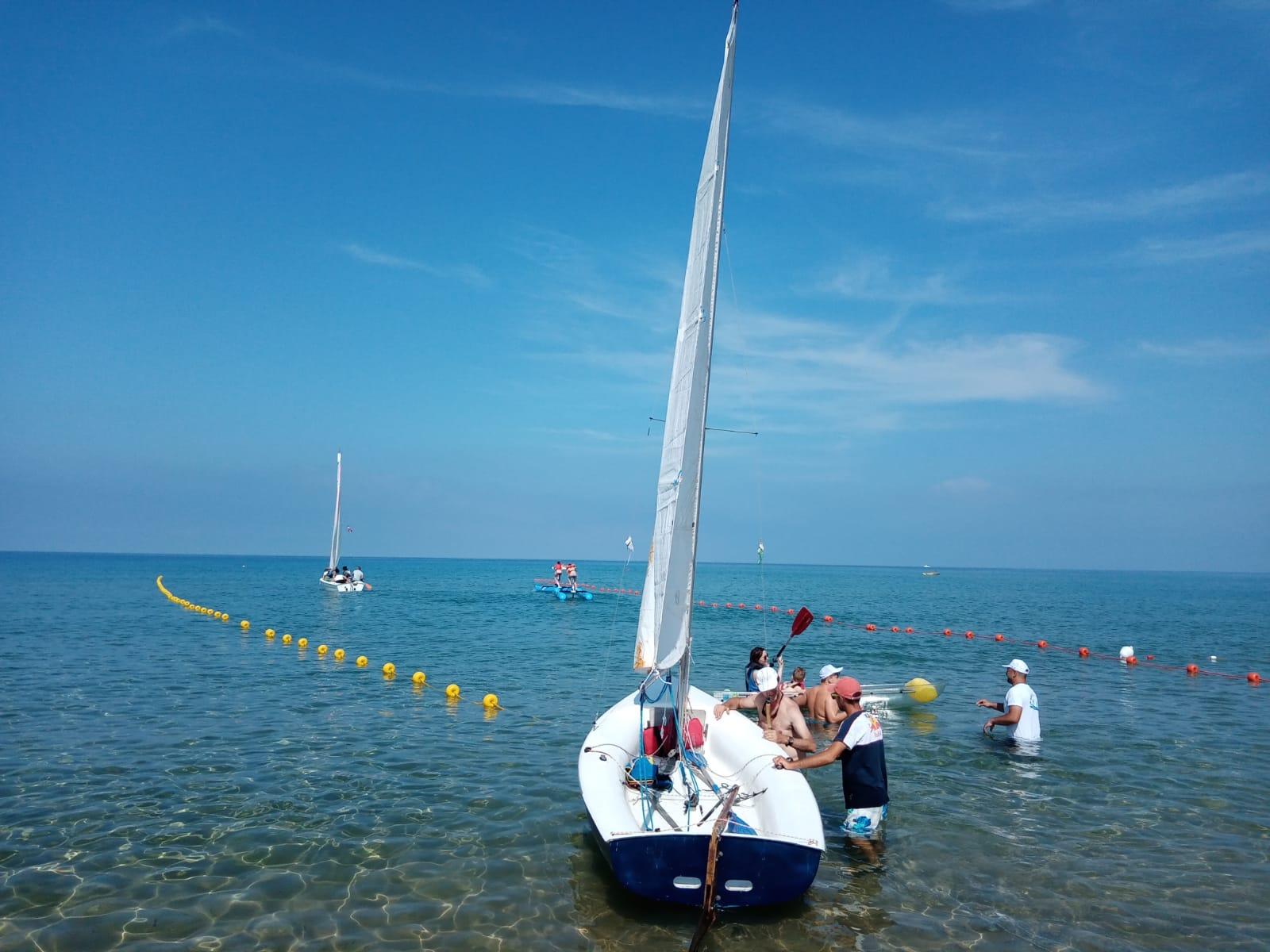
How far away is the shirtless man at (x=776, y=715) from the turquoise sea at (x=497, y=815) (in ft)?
3.49

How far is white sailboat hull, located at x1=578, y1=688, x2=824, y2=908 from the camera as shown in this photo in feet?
23.3

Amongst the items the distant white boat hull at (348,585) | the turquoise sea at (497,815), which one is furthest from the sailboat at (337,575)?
the turquoise sea at (497,815)

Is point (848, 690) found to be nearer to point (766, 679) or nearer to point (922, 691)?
point (766, 679)

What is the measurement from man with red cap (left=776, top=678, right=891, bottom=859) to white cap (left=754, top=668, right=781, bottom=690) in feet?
9.49

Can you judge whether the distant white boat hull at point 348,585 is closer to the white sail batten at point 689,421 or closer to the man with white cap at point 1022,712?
the man with white cap at point 1022,712

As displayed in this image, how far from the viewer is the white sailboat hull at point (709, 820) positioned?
7094 mm

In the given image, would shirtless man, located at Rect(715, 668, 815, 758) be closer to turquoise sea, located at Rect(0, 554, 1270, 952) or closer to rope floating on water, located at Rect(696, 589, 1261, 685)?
turquoise sea, located at Rect(0, 554, 1270, 952)

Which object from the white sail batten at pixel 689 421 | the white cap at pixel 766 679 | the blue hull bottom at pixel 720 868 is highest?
the white sail batten at pixel 689 421

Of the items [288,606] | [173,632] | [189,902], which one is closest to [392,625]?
[173,632]

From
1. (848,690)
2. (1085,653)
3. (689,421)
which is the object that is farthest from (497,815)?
(1085,653)

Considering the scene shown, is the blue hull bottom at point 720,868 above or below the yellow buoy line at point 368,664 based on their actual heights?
above

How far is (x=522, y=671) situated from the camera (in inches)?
901

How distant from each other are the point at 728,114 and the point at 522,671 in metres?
17.1

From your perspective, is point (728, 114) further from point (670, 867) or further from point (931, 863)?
point (931, 863)
